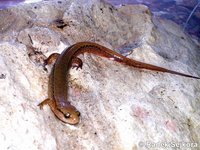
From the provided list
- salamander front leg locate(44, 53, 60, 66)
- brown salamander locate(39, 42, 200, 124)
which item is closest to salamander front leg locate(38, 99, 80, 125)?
brown salamander locate(39, 42, 200, 124)

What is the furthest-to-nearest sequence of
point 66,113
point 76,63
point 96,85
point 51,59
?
point 76,63 < point 51,59 < point 96,85 < point 66,113

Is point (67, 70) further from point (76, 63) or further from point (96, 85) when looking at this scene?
point (96, 85)

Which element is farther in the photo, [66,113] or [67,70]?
[67,70]

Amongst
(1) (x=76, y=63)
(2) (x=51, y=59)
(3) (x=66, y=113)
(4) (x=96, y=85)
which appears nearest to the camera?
(3) (x=66, y=113)

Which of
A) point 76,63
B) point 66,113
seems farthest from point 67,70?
point 66,113

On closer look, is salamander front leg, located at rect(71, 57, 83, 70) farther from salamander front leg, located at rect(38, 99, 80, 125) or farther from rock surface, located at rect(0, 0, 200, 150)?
salamander front leg, located at rect(38, 99, 80, 125)

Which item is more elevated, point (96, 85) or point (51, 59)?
point (51, 59)
